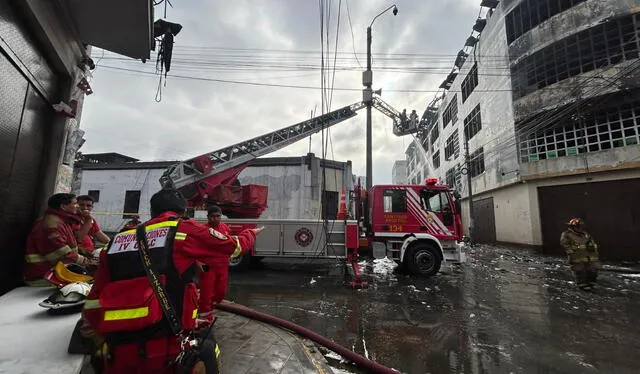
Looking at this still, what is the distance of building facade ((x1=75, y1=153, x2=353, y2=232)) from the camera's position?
61.2 ft

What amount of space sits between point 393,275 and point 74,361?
25.4 ft

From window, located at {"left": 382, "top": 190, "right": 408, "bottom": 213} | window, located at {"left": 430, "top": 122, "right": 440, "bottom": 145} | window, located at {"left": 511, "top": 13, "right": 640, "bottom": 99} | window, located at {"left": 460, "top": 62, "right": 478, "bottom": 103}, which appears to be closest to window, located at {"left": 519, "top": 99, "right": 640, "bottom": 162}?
window, located at {"left": 511, "top": 13, "right": 640, "bottom": 99}

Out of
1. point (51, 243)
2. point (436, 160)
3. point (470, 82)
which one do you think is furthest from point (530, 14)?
point (51, 243)

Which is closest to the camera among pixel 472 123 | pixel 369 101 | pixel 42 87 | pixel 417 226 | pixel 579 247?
pixel 42 87

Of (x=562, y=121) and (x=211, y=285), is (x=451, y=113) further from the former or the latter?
(x=211, y=285)

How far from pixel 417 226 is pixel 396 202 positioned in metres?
0.85

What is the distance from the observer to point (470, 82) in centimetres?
2244

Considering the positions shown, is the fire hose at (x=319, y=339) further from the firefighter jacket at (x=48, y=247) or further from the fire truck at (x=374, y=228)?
the fire truck at (x=374, y=228)

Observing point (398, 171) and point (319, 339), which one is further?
point (398, 171)

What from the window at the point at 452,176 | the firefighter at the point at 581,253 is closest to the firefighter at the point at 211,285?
the firefighter at the point at 581,253

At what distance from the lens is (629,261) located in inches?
500

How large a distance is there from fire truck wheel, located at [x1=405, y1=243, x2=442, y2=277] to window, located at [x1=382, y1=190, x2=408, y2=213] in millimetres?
1116

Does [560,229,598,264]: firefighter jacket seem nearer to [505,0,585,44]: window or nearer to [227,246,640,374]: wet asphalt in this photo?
[227,246,640,374]: wet asphalt

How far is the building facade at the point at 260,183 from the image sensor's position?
61.2ft
